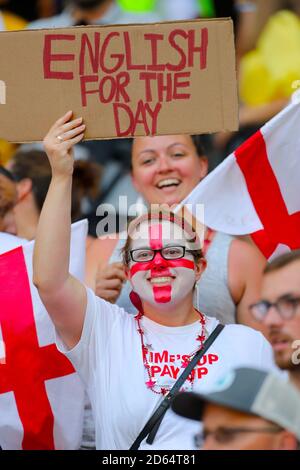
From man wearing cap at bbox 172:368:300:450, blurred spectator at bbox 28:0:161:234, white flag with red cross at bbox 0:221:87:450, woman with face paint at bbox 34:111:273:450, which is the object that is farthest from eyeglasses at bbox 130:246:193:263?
blurred spectator at bbox 28:0:161:234

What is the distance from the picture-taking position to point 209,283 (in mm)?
4125

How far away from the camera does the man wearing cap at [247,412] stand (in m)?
2.40

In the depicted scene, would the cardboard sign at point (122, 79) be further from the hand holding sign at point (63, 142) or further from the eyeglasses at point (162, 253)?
the eyeglasses at point (162, 253)

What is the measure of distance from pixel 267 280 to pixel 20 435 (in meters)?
1.06

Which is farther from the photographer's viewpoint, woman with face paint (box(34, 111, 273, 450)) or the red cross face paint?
the red cross face paint

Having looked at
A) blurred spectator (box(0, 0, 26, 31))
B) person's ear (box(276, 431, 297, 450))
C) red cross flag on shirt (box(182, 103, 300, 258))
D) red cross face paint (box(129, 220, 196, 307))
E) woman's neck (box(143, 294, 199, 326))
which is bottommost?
person's ear (box(276, 431, 297, 450))

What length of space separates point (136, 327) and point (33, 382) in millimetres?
554

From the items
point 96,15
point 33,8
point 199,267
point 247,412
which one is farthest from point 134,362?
point 33,8

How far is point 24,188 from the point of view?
4863 millimetres

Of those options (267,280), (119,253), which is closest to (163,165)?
(119,253)

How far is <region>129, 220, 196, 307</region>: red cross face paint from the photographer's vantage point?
3.57 meters

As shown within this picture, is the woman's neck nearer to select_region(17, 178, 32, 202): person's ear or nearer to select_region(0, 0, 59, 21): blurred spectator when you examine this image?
select_region(17, 178, 32, 202): person's ear

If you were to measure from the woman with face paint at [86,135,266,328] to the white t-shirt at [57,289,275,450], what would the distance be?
1.32 feet

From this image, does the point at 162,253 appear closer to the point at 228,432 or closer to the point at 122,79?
the point at 122,79
